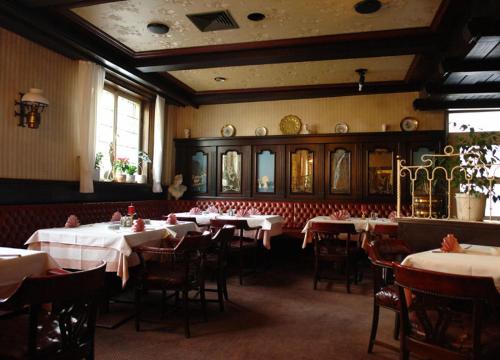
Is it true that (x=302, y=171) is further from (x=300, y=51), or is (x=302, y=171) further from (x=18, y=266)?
(x=18, y=266)

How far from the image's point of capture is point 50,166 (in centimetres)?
520

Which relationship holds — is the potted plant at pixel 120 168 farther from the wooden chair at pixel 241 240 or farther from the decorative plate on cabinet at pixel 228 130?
the decorative plate on cabinet at pixel 228 130

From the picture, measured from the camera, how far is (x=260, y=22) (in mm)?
4871

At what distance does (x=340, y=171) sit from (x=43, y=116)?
5.46 metres

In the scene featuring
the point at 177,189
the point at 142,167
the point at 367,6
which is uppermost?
the point at 367,6

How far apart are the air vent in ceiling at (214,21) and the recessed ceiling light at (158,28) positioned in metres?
0.46

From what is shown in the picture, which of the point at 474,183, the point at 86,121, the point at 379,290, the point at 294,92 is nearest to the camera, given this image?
the point at 379,290

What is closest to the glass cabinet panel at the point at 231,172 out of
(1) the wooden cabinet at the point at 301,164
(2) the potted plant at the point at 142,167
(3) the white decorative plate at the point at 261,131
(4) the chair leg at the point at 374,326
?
(1) the wooden cabinet at the point at 301,164

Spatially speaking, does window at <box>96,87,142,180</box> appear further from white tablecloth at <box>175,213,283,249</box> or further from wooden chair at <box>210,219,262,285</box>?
wooden chair at <box>210,219,262,285</box>

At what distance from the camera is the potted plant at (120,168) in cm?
665

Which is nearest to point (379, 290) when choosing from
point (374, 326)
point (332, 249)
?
point (374, 326)

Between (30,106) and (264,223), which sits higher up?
(30,106)

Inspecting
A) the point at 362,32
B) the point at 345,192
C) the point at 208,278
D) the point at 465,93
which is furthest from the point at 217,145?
the point at 465,93

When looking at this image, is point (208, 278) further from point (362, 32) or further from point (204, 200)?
point (362, 32)
